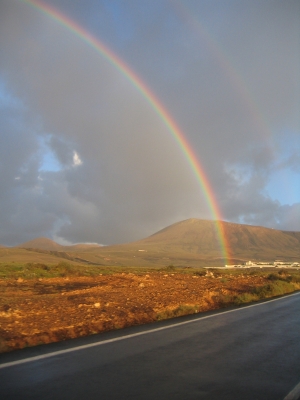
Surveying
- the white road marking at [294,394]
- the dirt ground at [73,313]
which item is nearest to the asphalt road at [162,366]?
the white road marking at [294,394]

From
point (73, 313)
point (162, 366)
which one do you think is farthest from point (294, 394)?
point (73, 313)

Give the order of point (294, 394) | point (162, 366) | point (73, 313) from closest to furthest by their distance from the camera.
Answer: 1. point (294, 394)
2. point (162, 366)
3. point (73, 313)

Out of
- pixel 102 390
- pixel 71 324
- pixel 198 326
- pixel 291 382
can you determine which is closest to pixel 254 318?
pixel 198 326

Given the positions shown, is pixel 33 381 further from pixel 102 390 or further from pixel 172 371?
pixel 172 371

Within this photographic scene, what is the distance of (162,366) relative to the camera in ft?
25.2

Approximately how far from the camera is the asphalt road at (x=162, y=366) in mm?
6191

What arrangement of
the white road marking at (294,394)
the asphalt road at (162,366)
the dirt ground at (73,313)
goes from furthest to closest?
the dirt ground at (73,313)
the asphalt road at (162,366)
the white road marking at (294,394)

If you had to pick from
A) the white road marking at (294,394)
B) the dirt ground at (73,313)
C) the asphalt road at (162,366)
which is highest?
the dirt ground at (73,313)

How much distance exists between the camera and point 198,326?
493 inches

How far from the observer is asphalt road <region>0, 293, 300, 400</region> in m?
6.19

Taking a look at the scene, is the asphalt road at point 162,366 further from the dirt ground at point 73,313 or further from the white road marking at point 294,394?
the dirt ground at point 73,313

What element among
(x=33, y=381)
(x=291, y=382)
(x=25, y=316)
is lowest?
(x=291, y=382)

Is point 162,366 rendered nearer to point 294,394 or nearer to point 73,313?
point 294,394

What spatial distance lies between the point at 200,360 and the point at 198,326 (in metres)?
4.43
